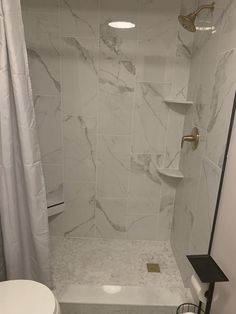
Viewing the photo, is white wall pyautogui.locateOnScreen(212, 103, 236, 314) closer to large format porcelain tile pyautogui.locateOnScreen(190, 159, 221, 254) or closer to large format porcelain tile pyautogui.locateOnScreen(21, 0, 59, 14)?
large format porcelain tile pyautogui.locateOnScreen(190, 159, 221, 254)

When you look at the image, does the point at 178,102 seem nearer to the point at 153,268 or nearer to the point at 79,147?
the point at 79,147

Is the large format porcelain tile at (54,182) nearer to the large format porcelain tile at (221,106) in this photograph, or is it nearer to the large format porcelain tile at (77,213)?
the large format porcelain tile at (77,213)

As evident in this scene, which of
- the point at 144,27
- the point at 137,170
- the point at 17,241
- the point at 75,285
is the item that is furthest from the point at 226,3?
the point at 75,285

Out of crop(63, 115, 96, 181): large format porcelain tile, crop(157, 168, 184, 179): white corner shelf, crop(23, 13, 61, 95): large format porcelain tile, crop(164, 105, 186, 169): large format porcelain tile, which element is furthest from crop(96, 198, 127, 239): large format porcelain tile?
crop(23, 13, 61, 95): large format porcelain tile

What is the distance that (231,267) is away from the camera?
104cm

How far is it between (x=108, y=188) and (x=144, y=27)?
4.06ft

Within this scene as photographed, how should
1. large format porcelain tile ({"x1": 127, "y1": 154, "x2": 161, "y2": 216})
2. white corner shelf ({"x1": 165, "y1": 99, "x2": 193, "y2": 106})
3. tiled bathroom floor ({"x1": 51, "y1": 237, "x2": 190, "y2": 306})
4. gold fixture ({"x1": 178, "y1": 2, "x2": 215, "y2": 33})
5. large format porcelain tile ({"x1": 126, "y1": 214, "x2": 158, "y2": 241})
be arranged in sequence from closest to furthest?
gold fixture ({"x1": 178, "y1": 2, "x2": 215, "y2": 33})
tiled bathroom floor ({"x1": 51, "y1": 237, "x2": 190, "y2": 306})
white corner shelf ({"x1": 165, "y1": 99, "x2": 193, "y2": 106})
large format porcelain tile ({"x1": 127, "y1": 154, "x2": 161, "y2": 216})
large format porcelain tile ({"x1": 126, "y1": 214, "x2": 158, "y2": 241})

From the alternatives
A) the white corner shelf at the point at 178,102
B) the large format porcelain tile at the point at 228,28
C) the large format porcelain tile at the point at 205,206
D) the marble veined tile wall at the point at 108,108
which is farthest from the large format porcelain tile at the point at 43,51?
the large format porcelain tile at the point at 205,206

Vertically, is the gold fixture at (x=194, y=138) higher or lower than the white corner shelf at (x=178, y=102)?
lower

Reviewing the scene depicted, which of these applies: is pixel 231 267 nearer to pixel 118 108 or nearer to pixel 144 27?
pixel 118 108

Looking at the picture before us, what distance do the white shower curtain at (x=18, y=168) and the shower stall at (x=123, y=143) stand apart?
1.10 feet

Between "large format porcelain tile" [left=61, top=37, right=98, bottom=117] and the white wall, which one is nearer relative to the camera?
the white wall

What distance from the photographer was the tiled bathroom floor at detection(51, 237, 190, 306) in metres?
1.73

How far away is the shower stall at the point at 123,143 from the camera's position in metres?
1.60
